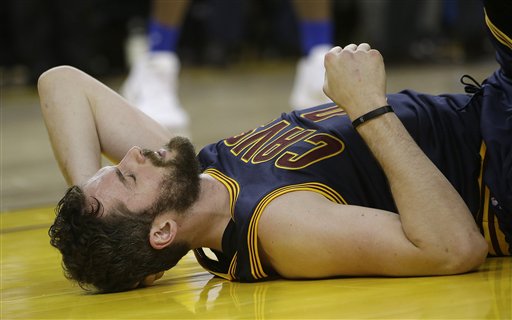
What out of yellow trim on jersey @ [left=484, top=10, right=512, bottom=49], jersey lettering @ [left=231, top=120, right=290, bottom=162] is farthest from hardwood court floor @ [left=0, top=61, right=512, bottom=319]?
yellow trim on jersey @ [left=484, top=10, right=512, bottom=49]

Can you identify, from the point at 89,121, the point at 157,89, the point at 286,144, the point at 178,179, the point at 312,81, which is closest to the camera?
the point at 178,179

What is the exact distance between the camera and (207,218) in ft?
6.09

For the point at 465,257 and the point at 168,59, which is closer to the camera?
the point at 465,257

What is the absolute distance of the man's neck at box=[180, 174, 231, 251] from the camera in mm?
1846

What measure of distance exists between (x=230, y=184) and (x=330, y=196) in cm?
20

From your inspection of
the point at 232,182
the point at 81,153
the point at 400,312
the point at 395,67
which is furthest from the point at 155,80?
the point at 395,67

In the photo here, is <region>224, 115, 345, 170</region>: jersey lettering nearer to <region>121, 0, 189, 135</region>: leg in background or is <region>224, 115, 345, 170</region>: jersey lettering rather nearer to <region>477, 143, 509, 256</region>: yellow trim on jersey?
<region>477, 143, 509, 256</region>: yellow trim on jersey

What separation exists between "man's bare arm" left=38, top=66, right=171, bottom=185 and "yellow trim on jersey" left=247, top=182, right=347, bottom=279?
523 millimetres

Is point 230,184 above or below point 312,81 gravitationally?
above

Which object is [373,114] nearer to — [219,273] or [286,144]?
[286,144]

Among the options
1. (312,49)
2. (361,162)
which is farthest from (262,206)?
(312,49)

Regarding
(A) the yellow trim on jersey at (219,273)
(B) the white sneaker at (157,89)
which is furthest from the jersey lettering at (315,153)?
(B) the white sneaker at (157,89)

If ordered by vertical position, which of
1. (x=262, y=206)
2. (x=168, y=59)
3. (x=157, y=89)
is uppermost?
(x=262, y=206)

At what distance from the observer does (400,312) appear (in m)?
Result: 1.56
